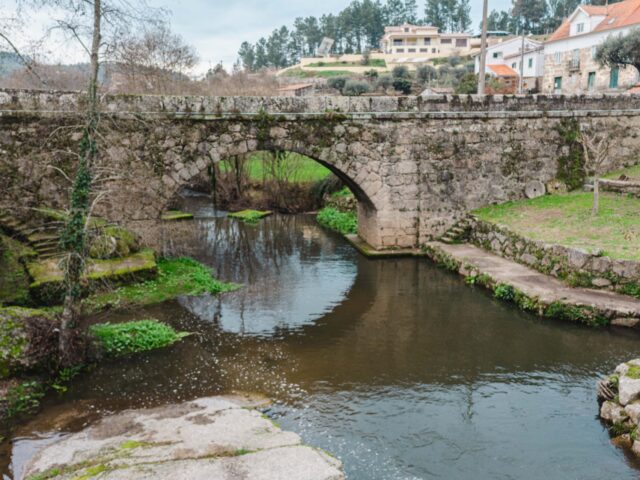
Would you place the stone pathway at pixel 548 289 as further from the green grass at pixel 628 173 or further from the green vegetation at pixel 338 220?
the green vegetation at pixel 338 220

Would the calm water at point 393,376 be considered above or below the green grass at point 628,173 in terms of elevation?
below

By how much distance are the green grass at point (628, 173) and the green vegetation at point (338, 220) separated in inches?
342

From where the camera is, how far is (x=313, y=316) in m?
12.6

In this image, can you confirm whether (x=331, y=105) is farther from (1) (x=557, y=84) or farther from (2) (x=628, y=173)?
(1) (x=557, y=84)

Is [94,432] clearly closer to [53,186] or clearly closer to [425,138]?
[53,186]

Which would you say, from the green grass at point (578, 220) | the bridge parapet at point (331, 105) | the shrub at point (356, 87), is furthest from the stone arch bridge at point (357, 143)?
A: the shrub at point (356, 87)

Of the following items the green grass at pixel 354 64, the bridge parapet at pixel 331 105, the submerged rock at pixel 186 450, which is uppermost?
the green grass at pixel 354 64

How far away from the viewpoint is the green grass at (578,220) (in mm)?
12906

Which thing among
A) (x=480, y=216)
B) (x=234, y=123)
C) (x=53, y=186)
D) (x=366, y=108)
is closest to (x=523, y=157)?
(x=480, y=216)

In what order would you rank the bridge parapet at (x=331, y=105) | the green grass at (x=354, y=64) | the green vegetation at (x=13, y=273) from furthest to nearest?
the green grass at (x=354, y=64) < the bridge parapet at (x=331, y=105) < the green vegetation at (x=13, y=273)

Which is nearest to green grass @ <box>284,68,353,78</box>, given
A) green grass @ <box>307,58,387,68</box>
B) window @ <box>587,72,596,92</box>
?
green grass @ <box>307,58,387,68</box>

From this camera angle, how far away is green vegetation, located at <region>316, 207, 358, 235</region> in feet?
71.2

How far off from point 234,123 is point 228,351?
22.5ft

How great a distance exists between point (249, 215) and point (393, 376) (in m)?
16.4
